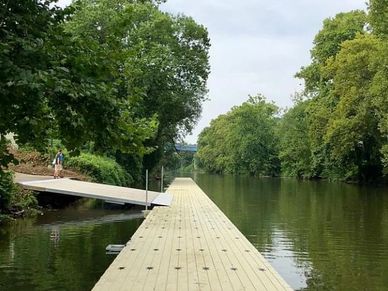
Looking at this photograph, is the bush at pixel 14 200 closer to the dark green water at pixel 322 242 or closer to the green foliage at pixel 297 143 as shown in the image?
the dark green water at pixel 322 242

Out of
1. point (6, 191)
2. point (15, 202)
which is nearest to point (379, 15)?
point (15, 202)

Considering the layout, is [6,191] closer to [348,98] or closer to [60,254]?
[60,254]

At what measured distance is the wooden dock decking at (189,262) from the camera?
650 cm

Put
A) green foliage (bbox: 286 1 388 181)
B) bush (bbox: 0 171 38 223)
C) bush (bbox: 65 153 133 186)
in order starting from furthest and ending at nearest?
green foliage (bbox: 286 1 388 181), bush (bbox: 65 153 133 186), bush (bbox: 0 171 38 223)

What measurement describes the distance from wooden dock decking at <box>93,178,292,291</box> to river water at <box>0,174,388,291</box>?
0.80 meters

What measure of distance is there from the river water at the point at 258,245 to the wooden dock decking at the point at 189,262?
803 millimetres

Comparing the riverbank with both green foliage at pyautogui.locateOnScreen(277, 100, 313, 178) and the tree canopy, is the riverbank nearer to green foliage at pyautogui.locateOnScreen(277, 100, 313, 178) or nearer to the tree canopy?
the tree canopy

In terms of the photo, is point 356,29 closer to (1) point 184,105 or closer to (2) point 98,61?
(1) point 184,105

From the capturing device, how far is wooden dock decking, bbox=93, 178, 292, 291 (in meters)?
6.50

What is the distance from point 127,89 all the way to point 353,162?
4865 centimetres

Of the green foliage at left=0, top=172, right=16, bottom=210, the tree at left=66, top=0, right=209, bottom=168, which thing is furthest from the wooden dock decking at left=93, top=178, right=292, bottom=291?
the tree at left=66, top=0, right=209, bottom=168

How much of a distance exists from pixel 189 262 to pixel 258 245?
14.7 feet

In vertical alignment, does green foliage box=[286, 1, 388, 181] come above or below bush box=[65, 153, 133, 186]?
above

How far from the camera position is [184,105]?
129 ft
